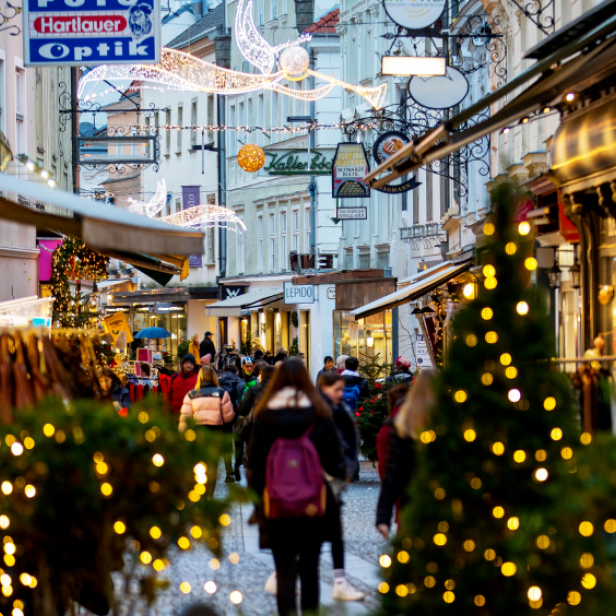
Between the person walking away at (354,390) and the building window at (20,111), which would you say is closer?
the person walking away at (354,390)

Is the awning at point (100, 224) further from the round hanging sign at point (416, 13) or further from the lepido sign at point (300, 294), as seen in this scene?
the lepido sign at point (300, 294)

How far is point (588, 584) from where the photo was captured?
12.6 feet

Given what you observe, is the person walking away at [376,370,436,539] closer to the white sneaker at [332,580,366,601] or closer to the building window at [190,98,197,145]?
the white sneaker at [332,580,366,601]

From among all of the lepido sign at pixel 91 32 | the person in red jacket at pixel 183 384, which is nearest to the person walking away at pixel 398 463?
the lepido sign at pixel 91 32

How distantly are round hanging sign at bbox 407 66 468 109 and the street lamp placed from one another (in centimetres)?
520

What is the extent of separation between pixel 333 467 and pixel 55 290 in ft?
43.3

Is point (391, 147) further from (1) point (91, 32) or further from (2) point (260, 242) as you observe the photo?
(2) point (260, 242)

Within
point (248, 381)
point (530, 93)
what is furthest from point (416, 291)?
point (530, 93)

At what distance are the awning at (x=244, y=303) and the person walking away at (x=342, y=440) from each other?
3309cm

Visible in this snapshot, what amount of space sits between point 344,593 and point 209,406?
578cm

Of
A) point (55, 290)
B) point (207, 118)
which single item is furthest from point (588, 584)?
point (207, 118)

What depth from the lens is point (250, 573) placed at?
1027 cm

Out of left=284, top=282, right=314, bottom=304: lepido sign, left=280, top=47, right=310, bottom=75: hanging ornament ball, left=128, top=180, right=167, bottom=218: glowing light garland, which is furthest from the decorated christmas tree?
left=128, top=180, right=167, bottom=218: glowing light garland

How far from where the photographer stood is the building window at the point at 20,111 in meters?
24.6
